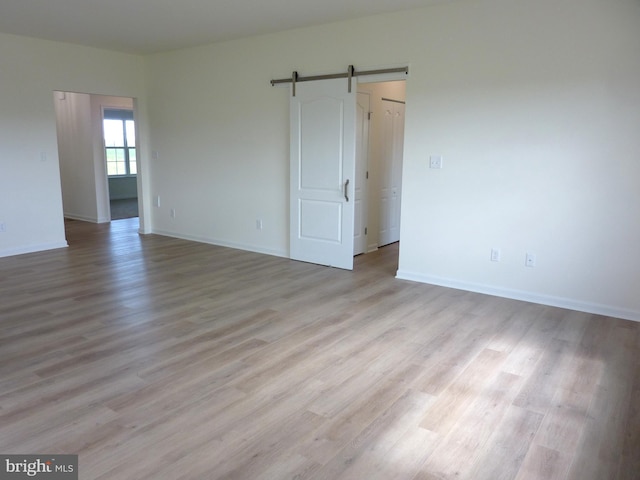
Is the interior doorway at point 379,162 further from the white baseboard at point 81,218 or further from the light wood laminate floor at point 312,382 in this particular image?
the white baseboard at point 81,218

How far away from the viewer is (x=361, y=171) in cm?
605

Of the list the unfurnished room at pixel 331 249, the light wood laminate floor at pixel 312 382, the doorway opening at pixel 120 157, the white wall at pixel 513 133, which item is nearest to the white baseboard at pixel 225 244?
the unfurnished room at pixel 331 249

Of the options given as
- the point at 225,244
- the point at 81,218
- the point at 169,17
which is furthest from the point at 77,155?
the point at 169,17

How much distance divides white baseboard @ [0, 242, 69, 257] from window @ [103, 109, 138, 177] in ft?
17.8

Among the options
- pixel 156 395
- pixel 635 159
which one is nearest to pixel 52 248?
pixel 156 395

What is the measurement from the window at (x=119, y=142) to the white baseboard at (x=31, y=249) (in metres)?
5.43

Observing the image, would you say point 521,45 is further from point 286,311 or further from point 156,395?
point 156,395

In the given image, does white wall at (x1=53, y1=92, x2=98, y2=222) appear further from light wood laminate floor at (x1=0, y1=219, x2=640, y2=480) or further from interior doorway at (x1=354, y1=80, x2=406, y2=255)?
interior doorway at (x1=354, y1=80, x2=406, y2=255)

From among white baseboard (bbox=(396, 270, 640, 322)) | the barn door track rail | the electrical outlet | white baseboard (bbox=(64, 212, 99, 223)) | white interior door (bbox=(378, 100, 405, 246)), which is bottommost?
white baseboard (bbox=(396, 270, 640, 322))

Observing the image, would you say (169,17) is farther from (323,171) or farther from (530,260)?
(530,260)

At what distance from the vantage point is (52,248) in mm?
6570

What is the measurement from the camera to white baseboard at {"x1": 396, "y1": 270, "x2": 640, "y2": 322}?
4066 mm

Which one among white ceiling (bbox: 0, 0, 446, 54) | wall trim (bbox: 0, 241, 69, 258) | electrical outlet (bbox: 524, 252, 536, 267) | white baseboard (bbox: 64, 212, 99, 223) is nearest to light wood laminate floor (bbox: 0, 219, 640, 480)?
electrical outlet (bbox: 524, 252, 536, 267)

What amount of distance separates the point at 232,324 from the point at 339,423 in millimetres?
1612
